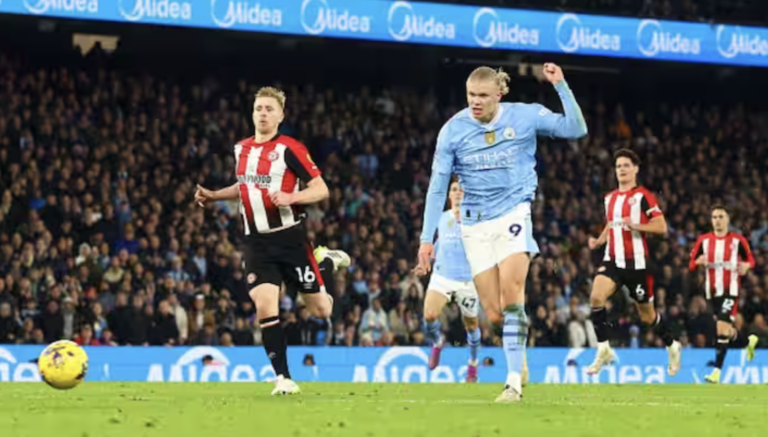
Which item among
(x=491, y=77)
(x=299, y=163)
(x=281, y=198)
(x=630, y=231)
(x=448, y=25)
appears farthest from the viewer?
(x=448, y=25)

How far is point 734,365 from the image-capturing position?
892 inches

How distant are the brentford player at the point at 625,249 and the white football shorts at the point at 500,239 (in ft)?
18.8

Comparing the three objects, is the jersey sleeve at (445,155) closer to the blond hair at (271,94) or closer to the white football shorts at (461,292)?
the blond hair at (271,94)

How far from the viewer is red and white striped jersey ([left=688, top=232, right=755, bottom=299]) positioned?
1834cm

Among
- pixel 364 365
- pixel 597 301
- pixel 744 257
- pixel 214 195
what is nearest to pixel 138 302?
pixel 364 365

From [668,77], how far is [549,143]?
3.39 metres

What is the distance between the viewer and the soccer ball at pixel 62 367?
30.6ft

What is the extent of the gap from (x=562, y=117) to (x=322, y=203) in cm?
1548

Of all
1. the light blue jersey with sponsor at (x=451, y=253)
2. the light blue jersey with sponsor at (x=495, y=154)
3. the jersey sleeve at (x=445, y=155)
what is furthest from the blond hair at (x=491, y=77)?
the light blue jersey with sponsor at (x=451, y=253)

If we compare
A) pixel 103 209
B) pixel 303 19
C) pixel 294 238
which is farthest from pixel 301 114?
pixel 294 238

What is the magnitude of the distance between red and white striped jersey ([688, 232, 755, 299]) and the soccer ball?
35.2ft

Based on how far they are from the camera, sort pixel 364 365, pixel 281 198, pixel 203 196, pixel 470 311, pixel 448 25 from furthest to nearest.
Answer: pixel 448 25, pixel 364 365, pixel 470 311, pixel 203 196, pixel 281 198

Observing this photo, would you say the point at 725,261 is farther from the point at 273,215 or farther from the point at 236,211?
the point at 273,215

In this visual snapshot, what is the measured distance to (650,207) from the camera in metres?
15.4
